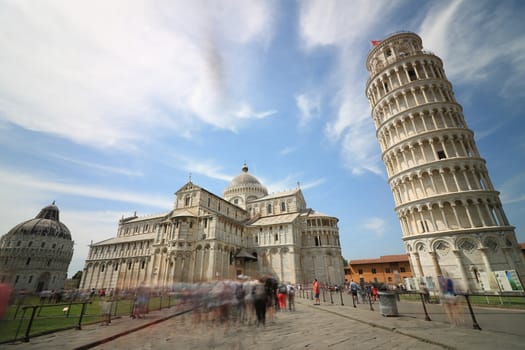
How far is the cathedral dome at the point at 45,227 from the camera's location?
211 feet

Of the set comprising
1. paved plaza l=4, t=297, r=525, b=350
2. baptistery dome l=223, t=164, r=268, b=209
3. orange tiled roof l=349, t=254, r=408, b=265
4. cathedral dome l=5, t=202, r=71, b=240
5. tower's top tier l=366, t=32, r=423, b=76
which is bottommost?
paved plaza l=4, t=297, r=525, b=350

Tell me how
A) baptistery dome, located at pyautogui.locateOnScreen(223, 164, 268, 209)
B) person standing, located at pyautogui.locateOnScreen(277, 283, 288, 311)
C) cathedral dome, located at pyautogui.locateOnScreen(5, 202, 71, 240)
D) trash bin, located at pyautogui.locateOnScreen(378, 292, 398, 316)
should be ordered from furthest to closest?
cathedral dome, located at pyautogui.locateOnScreen(5, 202, 71, 240) → baptistery dome, located at pyautogui.locateOnScreen(223, 164, 268, 209) → person standing, located at pyautogui.locateOnScreen(277, 283, 288, 311) → trash bin, located at pyautogui.locateOnScreen(378, 292, 398, 316)

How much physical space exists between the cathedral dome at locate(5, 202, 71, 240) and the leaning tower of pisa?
9169 centimetres

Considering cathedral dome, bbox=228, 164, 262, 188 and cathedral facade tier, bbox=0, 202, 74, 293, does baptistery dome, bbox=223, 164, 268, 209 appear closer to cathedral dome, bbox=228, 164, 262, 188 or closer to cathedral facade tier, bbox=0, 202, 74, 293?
cathedral dome, bbox=228, 164, 262, 188

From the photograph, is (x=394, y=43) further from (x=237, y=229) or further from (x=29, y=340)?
(x=29, y=340)

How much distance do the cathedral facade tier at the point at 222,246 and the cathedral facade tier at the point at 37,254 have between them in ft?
76.9

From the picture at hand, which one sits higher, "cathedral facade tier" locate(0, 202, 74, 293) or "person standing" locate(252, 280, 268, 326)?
"cathedral facade tier" locate(0, 202, 74, 293)

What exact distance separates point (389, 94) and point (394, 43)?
8.37 meters

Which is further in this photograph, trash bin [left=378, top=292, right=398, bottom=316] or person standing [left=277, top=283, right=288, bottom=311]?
person standing [left=277, top=283, right=288, bottom=311]

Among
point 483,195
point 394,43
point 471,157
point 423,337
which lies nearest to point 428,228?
point 483,195

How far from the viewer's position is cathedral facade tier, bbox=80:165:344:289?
114 feet

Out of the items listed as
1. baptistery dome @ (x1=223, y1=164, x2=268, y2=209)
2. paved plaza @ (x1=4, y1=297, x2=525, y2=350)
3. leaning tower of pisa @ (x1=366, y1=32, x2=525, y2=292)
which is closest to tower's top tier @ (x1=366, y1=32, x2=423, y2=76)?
leaning tower of pisa @ (x1=366, y1=32, x2=525, y2=292)

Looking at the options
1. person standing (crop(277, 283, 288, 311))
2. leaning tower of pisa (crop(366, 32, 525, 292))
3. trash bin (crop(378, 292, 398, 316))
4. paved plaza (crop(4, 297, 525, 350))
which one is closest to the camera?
paved plaza (crop(4, 297, 525, 350))

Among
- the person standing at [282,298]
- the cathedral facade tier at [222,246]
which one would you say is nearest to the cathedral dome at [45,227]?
the cathedral facade tier at [222,246]
